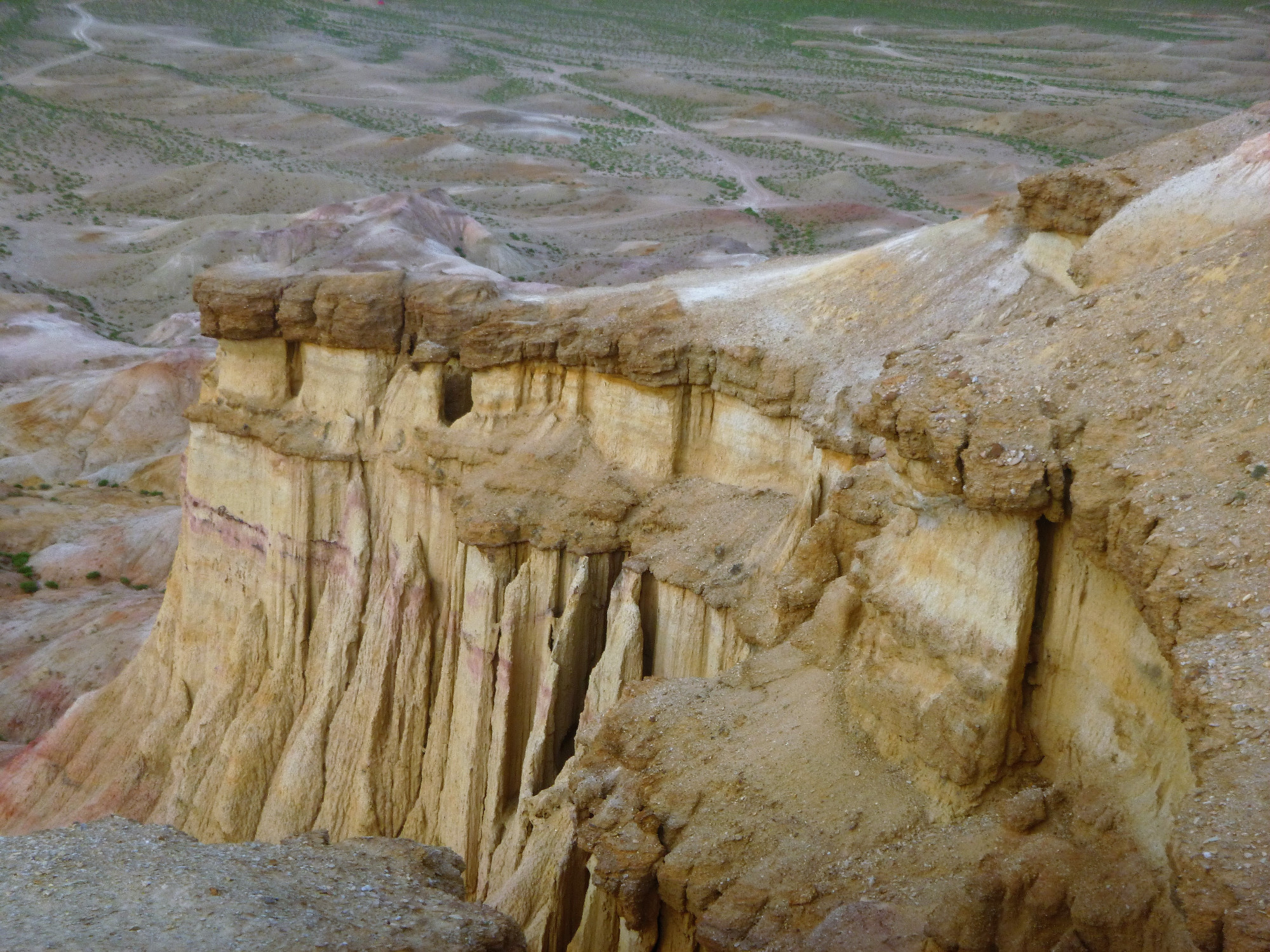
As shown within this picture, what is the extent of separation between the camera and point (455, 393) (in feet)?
68.6

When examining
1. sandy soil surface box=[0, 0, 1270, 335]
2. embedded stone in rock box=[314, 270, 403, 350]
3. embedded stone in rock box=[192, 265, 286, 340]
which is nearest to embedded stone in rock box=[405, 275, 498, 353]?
embedded stone in rock box=[314, 270, 403, 350]

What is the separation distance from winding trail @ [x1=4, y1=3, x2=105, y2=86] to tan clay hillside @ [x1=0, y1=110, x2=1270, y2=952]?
90385mm

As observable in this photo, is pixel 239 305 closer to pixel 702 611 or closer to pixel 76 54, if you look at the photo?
pixel 702 611

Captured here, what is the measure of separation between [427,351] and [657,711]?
8.81m

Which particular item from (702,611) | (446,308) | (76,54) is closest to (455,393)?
(446,308)

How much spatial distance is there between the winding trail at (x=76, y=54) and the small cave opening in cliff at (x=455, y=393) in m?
92.6

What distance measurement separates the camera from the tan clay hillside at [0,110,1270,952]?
991cm

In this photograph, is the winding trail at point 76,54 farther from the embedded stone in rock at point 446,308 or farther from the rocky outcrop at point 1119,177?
the rocky outcrop at point 1119,177

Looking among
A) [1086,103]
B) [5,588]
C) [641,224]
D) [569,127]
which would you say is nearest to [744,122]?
[569,127]

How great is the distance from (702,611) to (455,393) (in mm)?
6343

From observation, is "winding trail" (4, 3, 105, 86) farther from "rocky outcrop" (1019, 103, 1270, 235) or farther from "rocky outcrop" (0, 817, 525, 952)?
"rocky outcrop" (0, 817, 525, 952)

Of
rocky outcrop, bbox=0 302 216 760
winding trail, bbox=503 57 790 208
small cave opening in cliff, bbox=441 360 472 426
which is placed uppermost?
small cave opening in cliff, bbox=441 360 472 426

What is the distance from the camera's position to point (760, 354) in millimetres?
17375

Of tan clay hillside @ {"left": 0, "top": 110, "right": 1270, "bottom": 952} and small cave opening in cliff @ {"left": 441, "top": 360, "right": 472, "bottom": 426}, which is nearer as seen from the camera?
tan clay hillside @ {"left": 0, "top": 110, "right": 1270, "bottom": 952}
